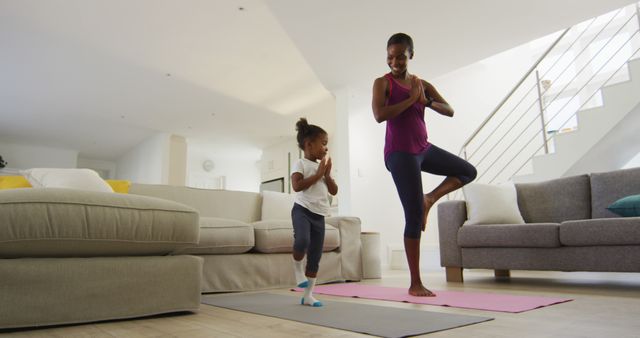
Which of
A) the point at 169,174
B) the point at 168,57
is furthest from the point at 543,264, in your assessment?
the point at 169,174

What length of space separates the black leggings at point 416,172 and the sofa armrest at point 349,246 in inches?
56.7

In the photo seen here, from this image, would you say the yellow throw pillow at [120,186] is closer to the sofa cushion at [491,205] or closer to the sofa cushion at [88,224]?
the sofa cushion at [88,224]

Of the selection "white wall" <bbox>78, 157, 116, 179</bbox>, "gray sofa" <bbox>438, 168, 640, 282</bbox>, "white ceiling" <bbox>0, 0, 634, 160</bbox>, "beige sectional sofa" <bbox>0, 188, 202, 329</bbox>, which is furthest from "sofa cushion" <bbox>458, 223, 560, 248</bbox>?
"white wall" <bbox>78, 157, 116, 179</bbox>

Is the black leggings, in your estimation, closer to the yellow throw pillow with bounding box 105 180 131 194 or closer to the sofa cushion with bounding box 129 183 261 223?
the sofa cushion with bounding box 129 183 261 223

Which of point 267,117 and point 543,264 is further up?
point 267,117

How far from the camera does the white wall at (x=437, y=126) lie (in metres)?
5.64

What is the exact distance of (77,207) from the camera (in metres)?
1.37

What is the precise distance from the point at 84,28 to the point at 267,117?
11.8 feet

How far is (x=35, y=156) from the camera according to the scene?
31.9ft

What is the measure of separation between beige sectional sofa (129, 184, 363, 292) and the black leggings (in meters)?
1.16

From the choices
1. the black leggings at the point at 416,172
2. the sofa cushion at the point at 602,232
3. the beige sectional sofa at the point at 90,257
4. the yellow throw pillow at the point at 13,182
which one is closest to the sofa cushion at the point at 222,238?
the beige sectional sofa at the point at 90,257

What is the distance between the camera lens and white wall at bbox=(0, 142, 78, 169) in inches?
367

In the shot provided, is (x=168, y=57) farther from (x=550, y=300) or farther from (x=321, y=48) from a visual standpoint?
(x=550, y=300)

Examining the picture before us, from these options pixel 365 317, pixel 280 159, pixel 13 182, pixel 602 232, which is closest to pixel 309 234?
pixel 365 317
